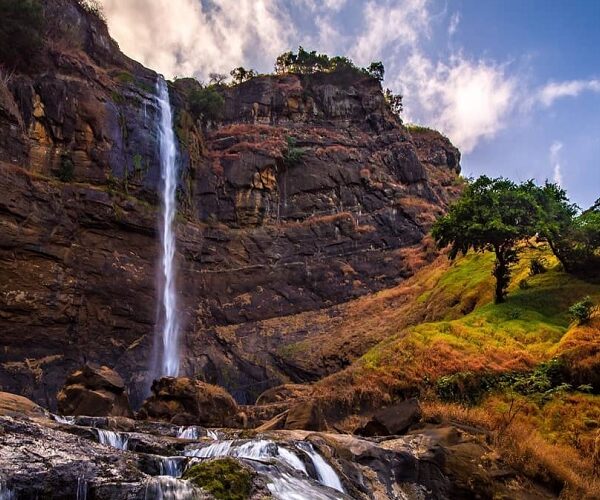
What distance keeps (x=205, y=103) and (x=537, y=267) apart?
1614 inches

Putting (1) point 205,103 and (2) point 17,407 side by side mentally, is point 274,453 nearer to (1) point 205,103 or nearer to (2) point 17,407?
(2) point 17,407

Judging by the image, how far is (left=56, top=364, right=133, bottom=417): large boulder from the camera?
22003mm

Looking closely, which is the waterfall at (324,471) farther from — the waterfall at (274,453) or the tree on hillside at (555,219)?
the tree on hillside at (555,219)

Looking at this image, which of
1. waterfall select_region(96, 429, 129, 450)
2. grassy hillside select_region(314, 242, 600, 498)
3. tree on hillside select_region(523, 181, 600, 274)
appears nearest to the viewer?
waterfall select_region(96, 429, 129, 450)

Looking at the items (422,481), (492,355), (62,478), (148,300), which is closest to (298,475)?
(422,481)

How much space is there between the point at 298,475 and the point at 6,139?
3298 centimetres

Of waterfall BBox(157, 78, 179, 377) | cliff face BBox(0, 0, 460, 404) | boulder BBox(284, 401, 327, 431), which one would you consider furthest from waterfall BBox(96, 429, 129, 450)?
waterfall BBox(157, 78, 179, 377)

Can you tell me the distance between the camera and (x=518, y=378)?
19766 mm

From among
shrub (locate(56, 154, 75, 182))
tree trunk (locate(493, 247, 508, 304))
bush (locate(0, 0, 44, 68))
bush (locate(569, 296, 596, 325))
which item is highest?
bush (locate(0, 0, 44, 68))

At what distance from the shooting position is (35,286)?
33.9 meters

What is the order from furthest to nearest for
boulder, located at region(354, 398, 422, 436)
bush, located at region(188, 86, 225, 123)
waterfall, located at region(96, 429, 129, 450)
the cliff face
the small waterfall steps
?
bush, located at region(188, 86, 225, 123), the cliff face, boulder, located at region(354, 398, 422, 436), waterfall, located at region(96, 429, 129, 450), the small waterfall steps

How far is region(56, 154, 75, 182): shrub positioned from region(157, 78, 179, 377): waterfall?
25.3 feet

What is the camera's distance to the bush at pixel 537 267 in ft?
95.1

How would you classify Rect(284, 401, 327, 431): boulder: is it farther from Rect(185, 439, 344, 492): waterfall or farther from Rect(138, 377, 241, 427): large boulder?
Rect(138, 377, 241, 427): large boulder
